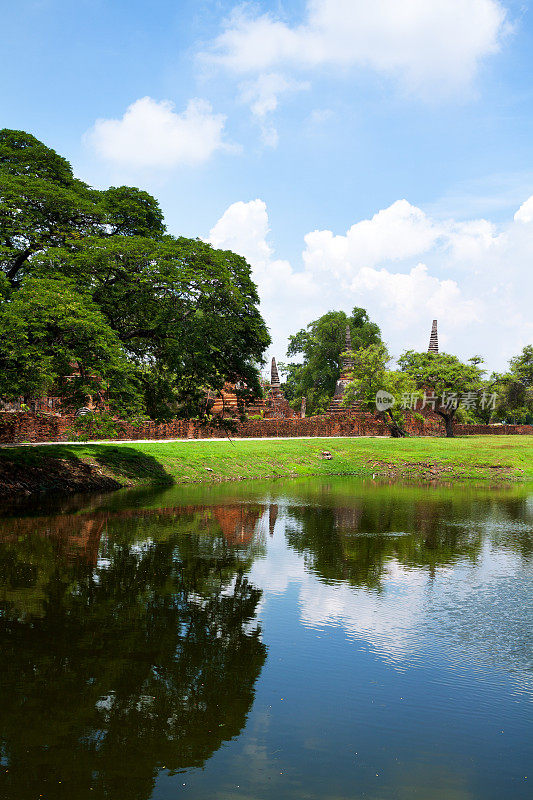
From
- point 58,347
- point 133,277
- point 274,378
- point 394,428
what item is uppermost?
point 133,277

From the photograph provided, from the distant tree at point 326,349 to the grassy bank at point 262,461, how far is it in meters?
33.1

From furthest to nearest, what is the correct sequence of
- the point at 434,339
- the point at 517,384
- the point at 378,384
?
1. the point at 434,339
2. the point at 517,384
3. the point at 378,384

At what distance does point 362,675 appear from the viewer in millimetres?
6926

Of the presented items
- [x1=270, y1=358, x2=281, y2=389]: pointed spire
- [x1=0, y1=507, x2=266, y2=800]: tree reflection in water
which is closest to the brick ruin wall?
[x1=270, y1=358, x2=281, y2=389]: pointed spire

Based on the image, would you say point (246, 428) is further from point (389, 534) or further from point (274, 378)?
point (389, 534)

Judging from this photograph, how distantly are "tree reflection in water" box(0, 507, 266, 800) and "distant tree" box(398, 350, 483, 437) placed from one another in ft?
137

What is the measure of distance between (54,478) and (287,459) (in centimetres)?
1359

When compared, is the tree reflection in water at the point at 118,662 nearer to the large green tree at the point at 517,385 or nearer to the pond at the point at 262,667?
the pond at the point at 262,667

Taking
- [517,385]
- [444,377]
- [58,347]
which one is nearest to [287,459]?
[58,347]

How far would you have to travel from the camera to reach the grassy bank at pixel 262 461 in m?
24.3

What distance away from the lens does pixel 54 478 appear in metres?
23.2

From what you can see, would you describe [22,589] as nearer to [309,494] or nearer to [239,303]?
[309,494]

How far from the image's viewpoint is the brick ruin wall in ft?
105

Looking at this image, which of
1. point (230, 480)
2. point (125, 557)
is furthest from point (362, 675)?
point (230, 480)
